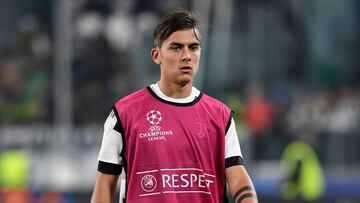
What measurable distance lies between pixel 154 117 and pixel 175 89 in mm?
169

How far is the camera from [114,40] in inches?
719

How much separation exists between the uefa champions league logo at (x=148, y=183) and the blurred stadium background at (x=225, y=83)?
11.7 meters

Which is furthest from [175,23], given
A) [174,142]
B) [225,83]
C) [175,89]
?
[225,83]

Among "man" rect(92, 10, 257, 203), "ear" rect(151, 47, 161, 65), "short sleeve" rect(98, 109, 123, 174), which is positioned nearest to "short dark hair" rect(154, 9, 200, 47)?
"man" rect(92, 10, 257, 203)

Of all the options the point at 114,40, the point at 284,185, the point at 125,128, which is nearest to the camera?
the point at 125,128

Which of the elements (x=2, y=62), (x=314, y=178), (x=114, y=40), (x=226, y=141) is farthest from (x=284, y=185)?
(x=226, y=141)

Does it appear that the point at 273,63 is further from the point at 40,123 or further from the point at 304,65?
the point at 40,123

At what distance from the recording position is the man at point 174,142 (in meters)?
5.18

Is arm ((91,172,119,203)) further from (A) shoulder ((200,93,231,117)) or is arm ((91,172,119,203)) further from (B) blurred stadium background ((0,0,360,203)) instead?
(B) blurred stadium background ((0,0,360,203))

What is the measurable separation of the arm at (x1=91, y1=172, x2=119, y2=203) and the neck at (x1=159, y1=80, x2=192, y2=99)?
0.47 m

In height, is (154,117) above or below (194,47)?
below

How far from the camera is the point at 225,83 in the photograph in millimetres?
17500

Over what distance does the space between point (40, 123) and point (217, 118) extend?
42.1 feet

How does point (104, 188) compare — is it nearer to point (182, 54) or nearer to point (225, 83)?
point (182, 54)
